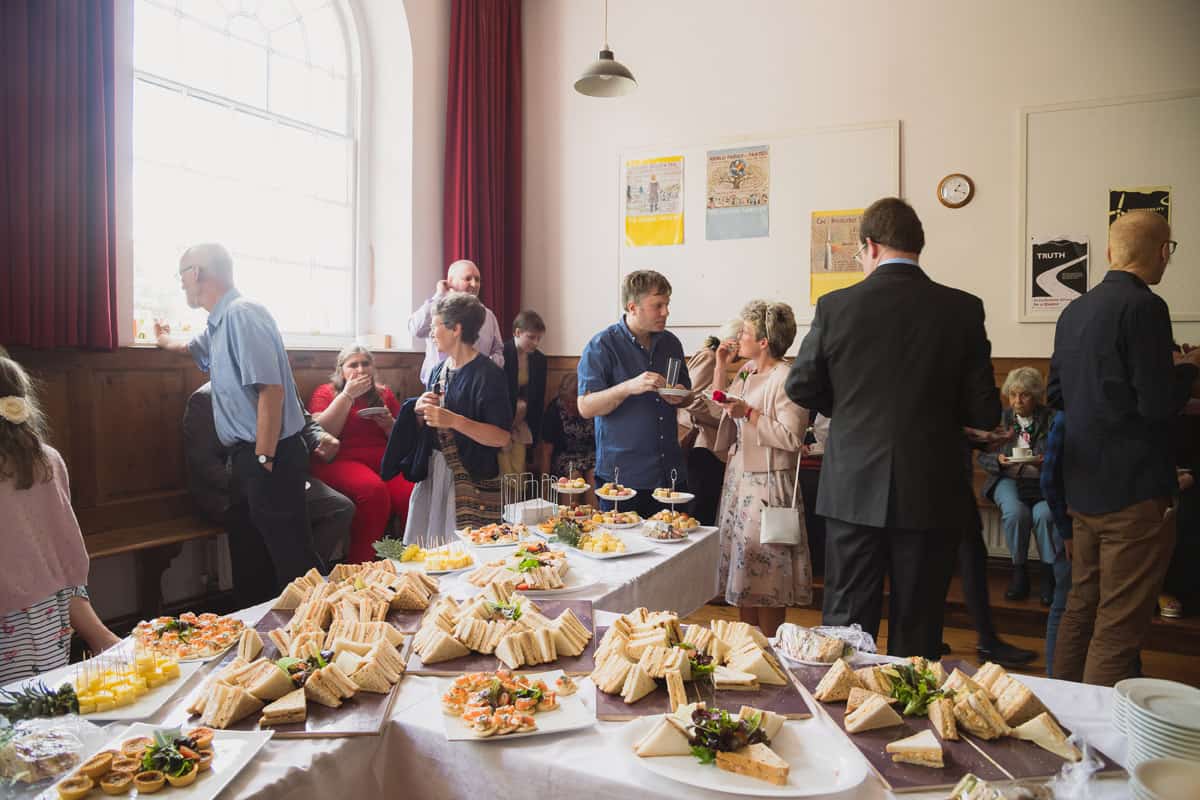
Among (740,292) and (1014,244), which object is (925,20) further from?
(740,292)

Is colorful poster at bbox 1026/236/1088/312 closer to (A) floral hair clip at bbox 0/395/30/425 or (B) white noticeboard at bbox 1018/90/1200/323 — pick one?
(B) white noticeboard at bbox 1018/90/1200/323

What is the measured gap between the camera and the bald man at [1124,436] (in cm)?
229

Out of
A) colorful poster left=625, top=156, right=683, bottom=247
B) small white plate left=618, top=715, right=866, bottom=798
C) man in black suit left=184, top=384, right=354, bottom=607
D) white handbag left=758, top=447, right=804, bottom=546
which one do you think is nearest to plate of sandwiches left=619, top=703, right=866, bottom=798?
small white plate left=618, top=715, right=866, bottom=798

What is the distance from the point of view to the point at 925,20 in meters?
4.82

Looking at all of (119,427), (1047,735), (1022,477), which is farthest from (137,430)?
(1022,477)

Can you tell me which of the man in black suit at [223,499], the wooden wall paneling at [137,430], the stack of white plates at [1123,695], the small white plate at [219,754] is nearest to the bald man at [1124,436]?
the stack of white plates at [1123,695]

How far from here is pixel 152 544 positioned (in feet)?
11.3

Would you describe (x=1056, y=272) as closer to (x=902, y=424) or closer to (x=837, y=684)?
(x=902, y=424)

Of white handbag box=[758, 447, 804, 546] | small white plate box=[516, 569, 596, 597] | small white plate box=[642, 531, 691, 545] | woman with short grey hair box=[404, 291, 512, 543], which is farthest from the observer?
woman with short grey hair box=[404, 291, 512, 543]

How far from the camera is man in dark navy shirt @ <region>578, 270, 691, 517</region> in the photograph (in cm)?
316

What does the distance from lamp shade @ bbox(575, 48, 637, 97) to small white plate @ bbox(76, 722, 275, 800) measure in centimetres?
373

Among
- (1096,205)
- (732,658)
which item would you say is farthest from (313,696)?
(1096,205)

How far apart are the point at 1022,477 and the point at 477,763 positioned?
3.63m

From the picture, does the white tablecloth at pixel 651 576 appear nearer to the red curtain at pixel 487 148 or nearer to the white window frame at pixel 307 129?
the white window frame at pixel 307 129
